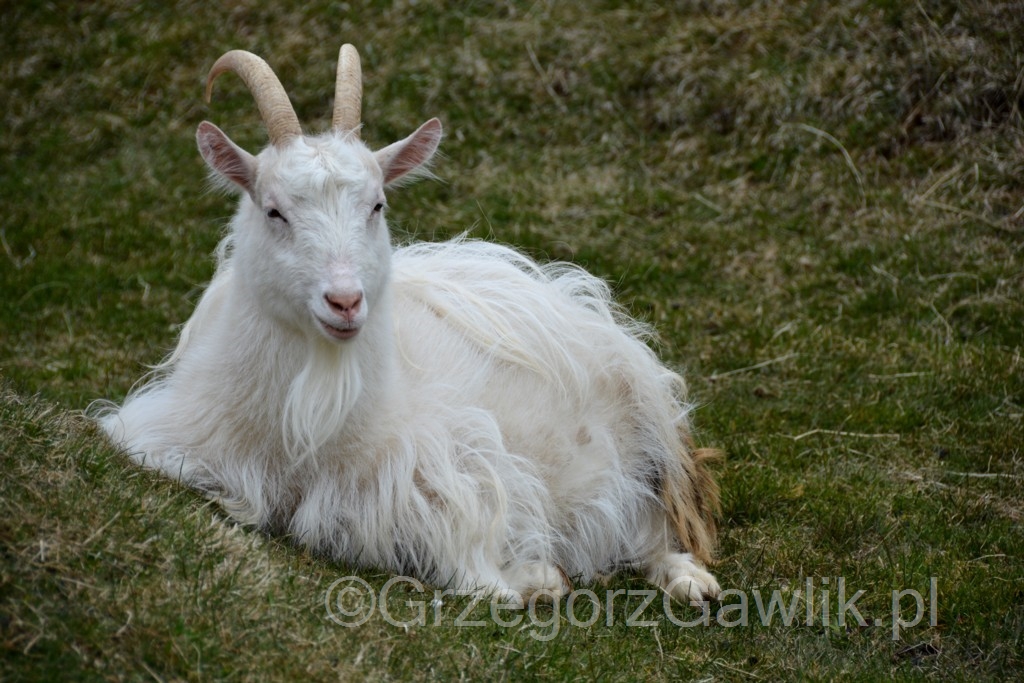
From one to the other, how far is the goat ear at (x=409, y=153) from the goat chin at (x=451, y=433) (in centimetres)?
72

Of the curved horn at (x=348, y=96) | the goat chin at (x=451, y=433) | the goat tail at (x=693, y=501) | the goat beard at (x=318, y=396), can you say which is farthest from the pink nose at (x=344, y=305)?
the goat tail at (x=693, y=501)

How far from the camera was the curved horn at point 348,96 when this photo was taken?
542 cm

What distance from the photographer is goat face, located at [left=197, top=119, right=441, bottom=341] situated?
4863 mm

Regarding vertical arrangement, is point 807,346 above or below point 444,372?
below

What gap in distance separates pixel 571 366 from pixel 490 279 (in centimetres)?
76

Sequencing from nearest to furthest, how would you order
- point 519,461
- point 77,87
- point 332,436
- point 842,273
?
1. point 332,436
2. point 519,461
3. point 842,273
4. point 77,87

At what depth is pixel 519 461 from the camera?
5.68 meters

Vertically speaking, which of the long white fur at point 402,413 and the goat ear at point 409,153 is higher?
the goat ear at point 409,153

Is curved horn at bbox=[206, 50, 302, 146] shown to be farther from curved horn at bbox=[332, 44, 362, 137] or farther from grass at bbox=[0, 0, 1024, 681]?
grass at bbox=[0, 0, 1024, 681]

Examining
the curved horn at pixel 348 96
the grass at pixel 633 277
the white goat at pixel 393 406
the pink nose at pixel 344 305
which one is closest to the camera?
the grass at pixel 633 277

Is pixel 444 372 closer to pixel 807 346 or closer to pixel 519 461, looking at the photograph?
pixel 519 461

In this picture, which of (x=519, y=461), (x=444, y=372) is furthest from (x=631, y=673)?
(x=444, y=372)

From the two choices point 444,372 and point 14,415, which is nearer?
point 14,415

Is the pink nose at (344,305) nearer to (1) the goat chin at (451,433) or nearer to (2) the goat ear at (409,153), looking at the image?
(1) the goat chin at (451,433)
